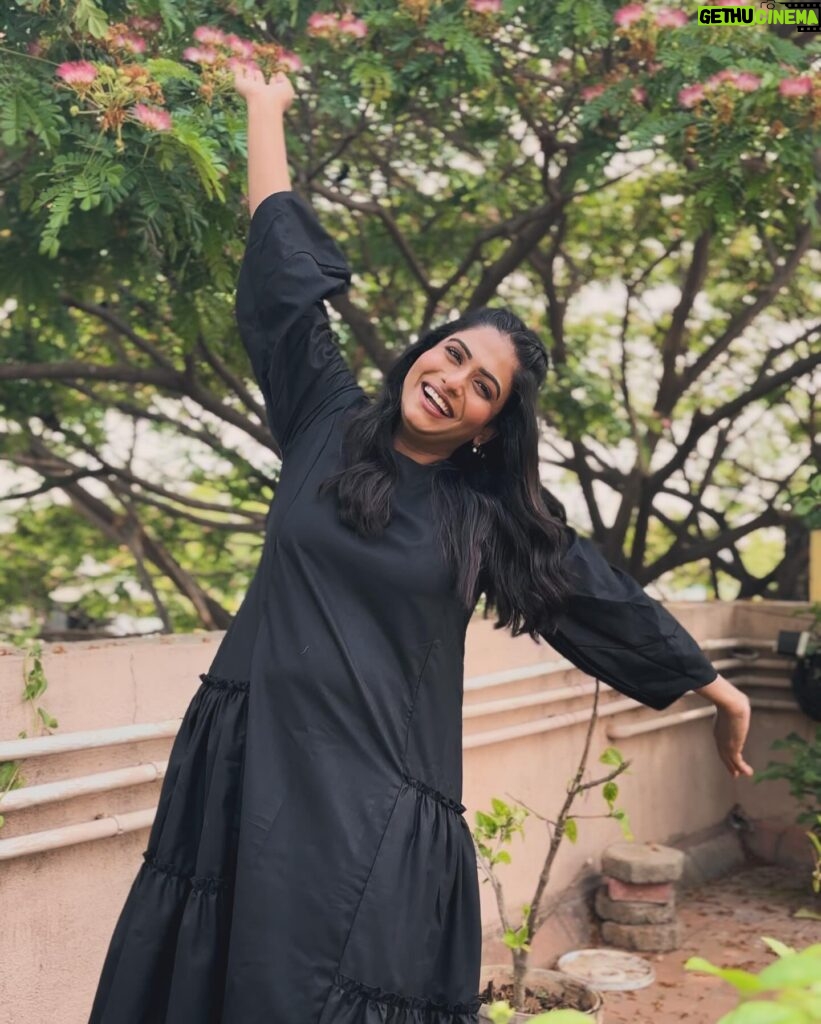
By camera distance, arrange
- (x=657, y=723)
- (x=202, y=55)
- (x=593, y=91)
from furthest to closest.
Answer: (x=657, y=723) → (x=593, y=91) → (x=202, y=55)

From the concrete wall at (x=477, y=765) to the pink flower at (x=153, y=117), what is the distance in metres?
1.19

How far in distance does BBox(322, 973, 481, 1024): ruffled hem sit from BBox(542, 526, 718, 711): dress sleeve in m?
0.66

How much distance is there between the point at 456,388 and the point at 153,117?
1.13 meters

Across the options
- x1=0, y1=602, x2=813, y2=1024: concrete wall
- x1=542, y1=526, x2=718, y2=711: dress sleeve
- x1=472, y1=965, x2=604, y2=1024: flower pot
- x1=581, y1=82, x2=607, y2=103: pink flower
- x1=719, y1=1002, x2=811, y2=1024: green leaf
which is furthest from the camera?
x1=581, y1=82, x2=607, y2=103: pink flower

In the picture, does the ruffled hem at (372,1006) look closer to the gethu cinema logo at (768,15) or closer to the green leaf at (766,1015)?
the green leaf at (766,1015)

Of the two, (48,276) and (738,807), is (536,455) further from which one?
(738,807)

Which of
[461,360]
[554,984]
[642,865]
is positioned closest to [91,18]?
[461,360]

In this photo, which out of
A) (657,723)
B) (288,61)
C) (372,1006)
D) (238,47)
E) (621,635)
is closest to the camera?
(372,1006)

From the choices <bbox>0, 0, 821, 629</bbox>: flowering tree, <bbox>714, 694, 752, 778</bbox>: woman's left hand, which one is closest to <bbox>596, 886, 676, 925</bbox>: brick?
<bbox>0, 0, 821, 629</bbox>: flowering tree

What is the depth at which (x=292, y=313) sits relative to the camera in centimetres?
233

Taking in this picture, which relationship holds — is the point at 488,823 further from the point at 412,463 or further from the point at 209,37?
the point at 209,37

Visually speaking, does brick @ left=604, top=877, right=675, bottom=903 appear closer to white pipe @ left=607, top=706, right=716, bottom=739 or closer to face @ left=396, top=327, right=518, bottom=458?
white pipe @ left=607, top=706, right=716, bottom=739

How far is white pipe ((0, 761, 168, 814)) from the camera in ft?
9.17

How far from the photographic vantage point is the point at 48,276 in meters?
4.50
